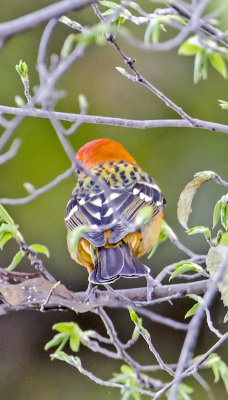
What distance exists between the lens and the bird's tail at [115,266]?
3812 millimetres

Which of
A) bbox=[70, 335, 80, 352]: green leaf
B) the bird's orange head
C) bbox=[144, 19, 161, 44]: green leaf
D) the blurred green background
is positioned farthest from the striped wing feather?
the blurred green background

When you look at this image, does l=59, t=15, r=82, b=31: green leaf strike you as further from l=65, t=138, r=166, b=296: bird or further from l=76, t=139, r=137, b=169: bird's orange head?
l=76, t=139, r=137, b=169: bird's orange head

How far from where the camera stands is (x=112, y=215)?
4.16 metres

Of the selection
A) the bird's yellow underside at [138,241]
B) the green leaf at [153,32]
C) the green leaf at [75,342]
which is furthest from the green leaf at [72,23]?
the green leaf at [75,342]

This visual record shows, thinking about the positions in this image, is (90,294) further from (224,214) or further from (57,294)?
(224,214)

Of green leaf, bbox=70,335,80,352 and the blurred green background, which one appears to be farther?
the blurred green background

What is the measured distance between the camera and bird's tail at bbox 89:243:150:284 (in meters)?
3.81

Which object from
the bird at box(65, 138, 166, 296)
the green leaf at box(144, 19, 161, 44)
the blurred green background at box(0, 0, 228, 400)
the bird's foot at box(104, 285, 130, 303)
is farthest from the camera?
the blurred green background at box(0, 0, 228, 400)

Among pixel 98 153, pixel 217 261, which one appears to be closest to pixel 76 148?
pixel 98 153

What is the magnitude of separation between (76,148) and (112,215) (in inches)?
110

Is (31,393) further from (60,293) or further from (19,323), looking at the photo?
(60,293)

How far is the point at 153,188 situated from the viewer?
188 inches

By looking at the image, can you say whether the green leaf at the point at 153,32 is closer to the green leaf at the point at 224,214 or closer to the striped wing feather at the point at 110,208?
the green leaf at the point at 224,214

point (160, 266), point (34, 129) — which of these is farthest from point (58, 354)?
point (34, 129)
